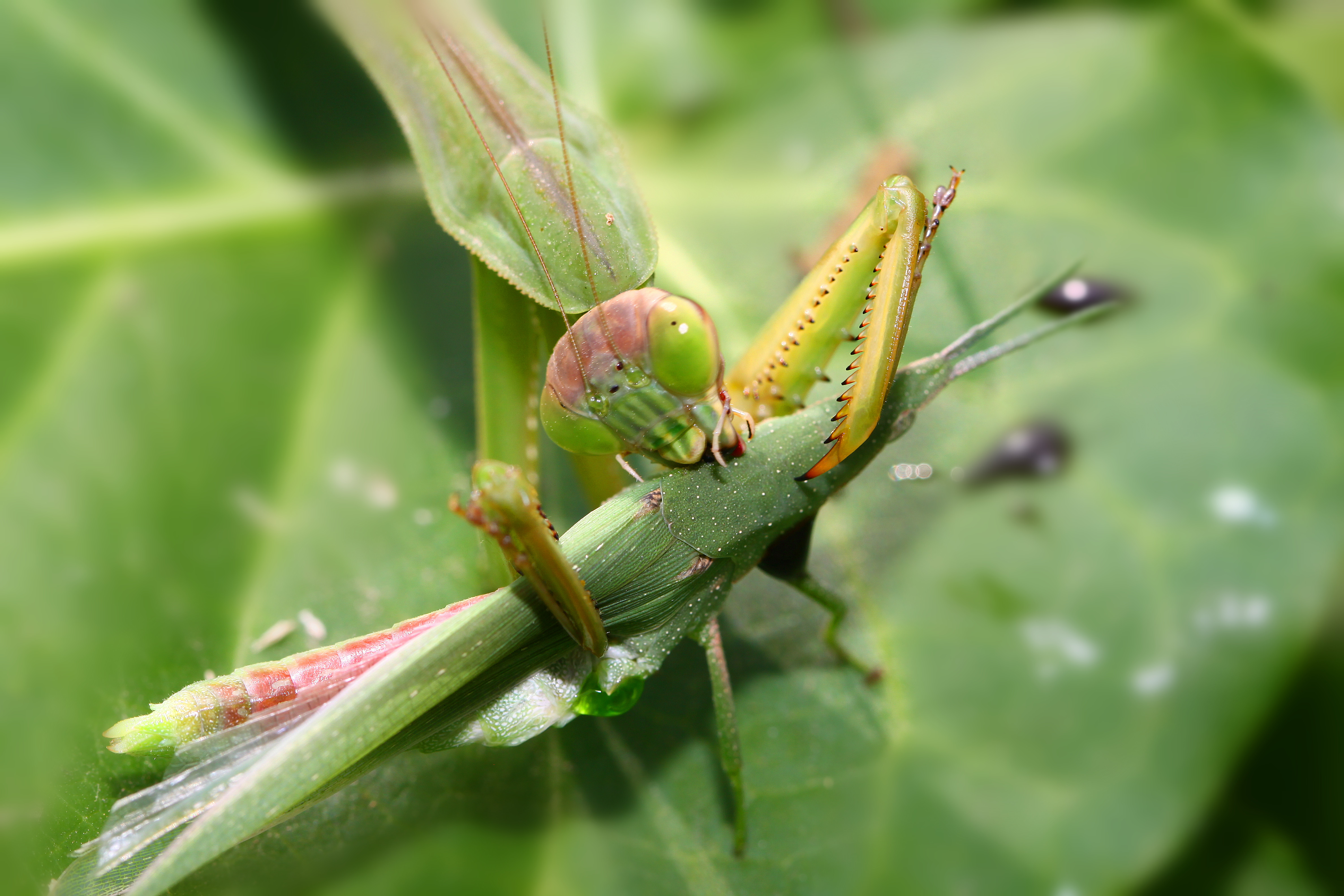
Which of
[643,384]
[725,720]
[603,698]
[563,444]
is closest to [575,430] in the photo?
[563,444]

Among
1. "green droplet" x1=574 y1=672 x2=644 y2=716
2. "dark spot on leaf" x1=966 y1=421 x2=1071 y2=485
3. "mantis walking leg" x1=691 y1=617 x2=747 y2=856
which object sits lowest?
"dark spot on leaf" x1=966 y1=421 x2=1071 y2=485

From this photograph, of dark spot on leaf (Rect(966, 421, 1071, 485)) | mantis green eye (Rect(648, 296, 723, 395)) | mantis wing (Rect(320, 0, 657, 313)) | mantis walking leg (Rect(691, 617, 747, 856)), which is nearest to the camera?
mantis green eye (Rect(648, 296, 723, 395))

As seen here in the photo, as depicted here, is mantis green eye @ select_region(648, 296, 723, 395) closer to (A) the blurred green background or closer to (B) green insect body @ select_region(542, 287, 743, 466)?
(B) green insect body @ select_region(542, 287, 743, 466)

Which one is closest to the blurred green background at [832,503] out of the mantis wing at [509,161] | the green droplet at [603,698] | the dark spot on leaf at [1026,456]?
the dark spot on leaf at [1026,456]

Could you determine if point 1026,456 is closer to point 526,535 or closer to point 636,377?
point 636,377

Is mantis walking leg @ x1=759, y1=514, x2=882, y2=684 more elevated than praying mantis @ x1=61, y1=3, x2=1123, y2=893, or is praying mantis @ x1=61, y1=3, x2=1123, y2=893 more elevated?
praying mantis @ x1=61, y1=3, x2=1123, y2=893

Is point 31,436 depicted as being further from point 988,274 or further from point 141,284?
point 988,274

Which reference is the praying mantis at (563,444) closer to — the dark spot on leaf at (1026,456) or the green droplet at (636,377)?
the green droplet at (636,377)

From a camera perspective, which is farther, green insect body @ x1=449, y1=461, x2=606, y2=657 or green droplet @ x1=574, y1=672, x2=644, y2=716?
green droplet @ x1=574, y1=672, x2=644, y2=716

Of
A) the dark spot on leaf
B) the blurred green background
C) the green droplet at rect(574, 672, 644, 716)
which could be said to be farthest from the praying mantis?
the dark spot on leaf
